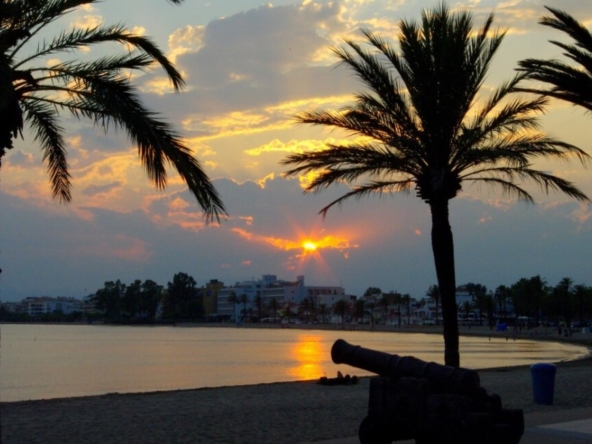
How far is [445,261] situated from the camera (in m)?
17.9

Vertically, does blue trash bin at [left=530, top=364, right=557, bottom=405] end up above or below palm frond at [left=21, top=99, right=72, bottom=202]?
below

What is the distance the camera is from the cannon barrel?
8.12 meters

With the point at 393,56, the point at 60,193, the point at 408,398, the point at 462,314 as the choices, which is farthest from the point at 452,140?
the point at 462,314

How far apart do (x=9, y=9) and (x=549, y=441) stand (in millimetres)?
7522

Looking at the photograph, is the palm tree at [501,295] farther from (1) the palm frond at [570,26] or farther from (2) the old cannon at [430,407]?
(2) the old cannon at [430,407]

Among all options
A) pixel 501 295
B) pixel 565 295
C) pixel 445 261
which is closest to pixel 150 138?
pixel 445 261

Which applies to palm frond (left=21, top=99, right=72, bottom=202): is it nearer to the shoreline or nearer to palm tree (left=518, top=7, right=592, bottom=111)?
the shoreline

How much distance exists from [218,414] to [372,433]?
499cm

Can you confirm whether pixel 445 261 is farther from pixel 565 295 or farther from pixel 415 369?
pixel 565 295

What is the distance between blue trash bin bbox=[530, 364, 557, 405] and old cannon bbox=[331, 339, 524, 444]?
5.56m

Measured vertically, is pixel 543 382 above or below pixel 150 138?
below

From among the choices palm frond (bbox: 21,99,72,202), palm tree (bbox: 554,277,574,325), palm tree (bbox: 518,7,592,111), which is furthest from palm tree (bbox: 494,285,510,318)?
palm frond (bbox: 21,99,72,202)

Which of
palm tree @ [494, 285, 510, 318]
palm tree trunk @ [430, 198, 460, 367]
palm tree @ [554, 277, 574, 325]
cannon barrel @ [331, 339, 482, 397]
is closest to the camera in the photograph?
cannon barrel @ [331, 339, 482, 397]

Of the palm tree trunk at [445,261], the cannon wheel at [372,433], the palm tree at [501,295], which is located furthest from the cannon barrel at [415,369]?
the palm tree at [501,295]
